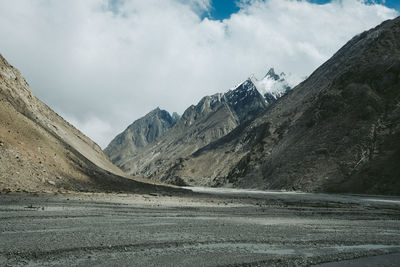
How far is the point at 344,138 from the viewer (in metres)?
67.6

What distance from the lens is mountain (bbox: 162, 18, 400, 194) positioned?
57.0m

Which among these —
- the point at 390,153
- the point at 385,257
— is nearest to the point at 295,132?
the point at 390,153

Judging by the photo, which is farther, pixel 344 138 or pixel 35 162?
pixel 344 138

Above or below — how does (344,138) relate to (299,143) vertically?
below

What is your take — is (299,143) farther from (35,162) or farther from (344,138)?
(35,162)


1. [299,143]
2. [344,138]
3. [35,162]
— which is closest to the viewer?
[35,162]

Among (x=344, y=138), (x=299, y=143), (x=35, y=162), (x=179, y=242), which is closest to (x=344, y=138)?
(x=344, y=138)

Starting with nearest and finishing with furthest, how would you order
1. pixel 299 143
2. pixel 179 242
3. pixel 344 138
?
pixel 179 242
pixel 344 138
pixel 299 143

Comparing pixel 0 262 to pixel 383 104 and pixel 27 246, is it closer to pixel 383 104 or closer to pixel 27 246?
pixel 27 246

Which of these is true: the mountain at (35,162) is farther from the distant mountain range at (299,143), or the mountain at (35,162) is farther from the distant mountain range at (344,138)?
the distant mountain range at (344,138)

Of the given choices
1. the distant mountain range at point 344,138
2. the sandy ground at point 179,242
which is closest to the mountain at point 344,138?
the distant mountain range at point 344,138

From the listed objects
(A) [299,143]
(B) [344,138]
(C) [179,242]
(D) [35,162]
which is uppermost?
(A) [299,143]

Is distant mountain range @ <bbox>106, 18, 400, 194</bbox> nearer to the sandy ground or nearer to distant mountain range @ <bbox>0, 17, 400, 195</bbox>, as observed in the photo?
distant mountain range @ <bbox>0, 17, 400, 195</bbox>

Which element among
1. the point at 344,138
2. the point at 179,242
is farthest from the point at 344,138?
the point at 179,242
